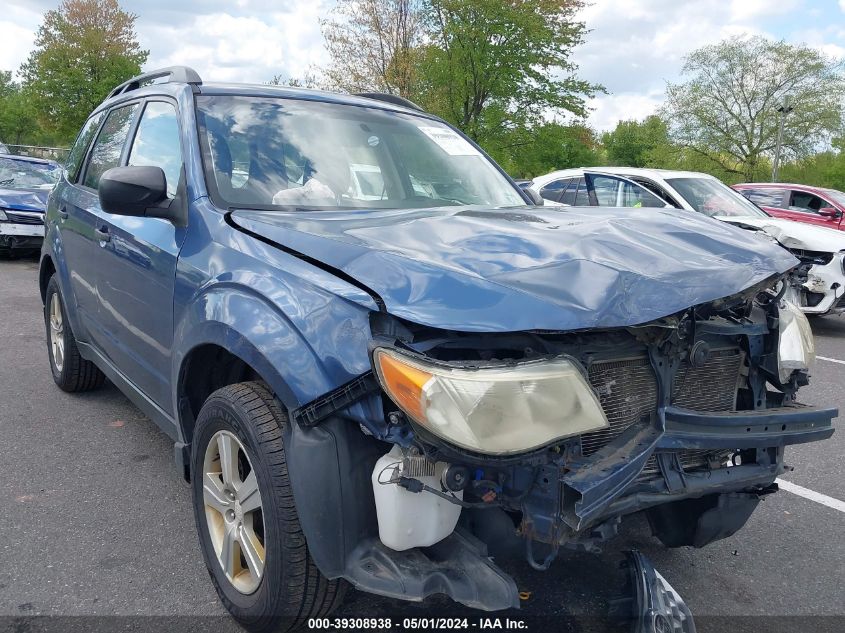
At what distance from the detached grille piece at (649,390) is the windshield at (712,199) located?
6.60 metres

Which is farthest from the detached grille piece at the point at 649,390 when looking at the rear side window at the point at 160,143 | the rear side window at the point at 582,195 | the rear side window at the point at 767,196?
the rear side window at the point at 767,196

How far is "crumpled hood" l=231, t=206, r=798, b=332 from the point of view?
1.86 metres

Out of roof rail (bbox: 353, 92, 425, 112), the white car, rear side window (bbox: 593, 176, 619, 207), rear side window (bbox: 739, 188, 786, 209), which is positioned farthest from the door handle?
rear side window (bbox: 739, 188, 786, 209)

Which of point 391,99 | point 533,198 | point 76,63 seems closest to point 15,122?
point 76,63

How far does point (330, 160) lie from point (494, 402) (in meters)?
1.79

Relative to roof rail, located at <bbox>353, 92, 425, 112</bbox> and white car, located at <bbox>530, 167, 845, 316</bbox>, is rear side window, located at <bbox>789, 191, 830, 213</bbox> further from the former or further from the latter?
roof rail, located at <bbox>353, 92, 425, 112</bbox>

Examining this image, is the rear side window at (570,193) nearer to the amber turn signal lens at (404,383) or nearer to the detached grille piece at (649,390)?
the detached grille piece at (649,390)

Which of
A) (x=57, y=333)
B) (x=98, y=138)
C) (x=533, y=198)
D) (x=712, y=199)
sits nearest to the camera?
(x=533, y=198)

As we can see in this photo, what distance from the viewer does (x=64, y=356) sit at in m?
4.66

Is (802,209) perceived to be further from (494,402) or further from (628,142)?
(628,142)

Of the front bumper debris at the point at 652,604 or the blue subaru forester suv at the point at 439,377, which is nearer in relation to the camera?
the blue subaru forester suv at the point at 439,377

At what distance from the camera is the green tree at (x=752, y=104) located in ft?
137

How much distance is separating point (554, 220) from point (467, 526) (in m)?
1.16

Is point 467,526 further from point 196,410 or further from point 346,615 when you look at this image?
point 196,410
